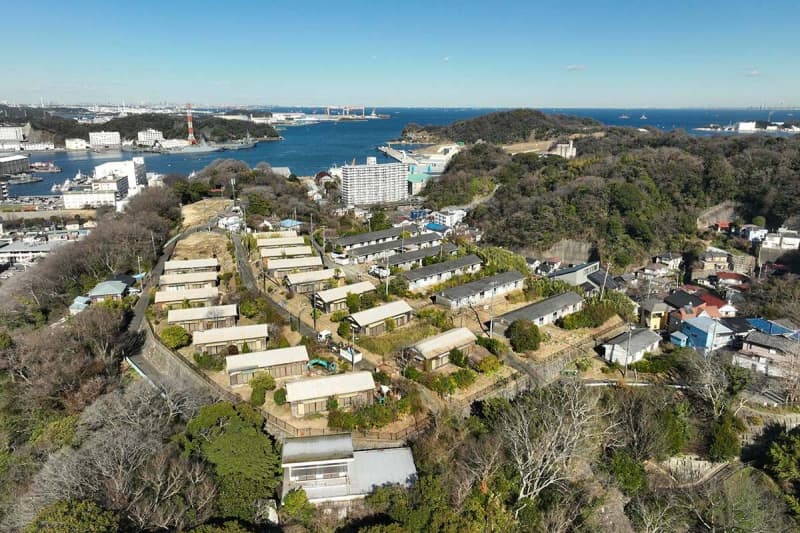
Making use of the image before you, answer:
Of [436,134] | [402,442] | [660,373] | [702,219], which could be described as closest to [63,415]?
[402,442]

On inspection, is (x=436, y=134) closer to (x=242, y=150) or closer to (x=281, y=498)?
(x=242, y=150)

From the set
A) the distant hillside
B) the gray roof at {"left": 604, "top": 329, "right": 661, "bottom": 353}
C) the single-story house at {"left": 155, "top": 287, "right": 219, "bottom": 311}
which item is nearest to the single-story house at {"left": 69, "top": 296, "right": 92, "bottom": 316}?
the single-story house at {"left": 155, "top": 287, "right": 219, "bottom": 311}

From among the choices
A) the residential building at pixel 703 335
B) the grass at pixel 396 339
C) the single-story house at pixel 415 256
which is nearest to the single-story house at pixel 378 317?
the grass at pixel 396 339

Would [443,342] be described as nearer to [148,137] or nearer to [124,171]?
[124,171]

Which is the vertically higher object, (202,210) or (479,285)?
(202,210)

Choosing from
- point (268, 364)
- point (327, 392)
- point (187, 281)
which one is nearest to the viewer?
point (327, 392)

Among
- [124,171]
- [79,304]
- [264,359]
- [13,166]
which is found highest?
[13,166]

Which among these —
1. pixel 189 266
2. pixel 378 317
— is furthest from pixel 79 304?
pixel 378 317
